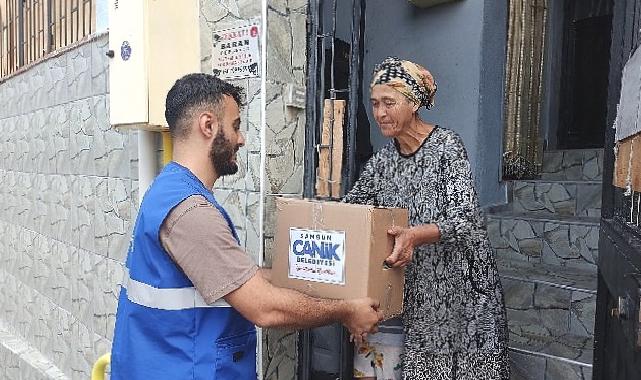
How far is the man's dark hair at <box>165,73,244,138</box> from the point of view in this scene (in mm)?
1870

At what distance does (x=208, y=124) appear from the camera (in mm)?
1880

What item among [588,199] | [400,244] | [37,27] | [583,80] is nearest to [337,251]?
[400,244]

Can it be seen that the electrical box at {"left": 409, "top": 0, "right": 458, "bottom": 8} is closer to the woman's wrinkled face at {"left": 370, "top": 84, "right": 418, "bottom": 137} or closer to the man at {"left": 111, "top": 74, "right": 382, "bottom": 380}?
the woman's wrinkled face at {"left": 370, "top": 84, "right": 418, "bottom": 137}

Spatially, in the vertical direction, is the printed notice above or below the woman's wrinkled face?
above

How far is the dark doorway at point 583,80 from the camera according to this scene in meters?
6.28

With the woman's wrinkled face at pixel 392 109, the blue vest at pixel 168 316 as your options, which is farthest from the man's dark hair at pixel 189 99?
the woman's wrinkled face at pixel 392 109

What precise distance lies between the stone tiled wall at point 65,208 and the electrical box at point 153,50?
0.85 m

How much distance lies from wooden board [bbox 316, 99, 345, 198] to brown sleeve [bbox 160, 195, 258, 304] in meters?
1.16

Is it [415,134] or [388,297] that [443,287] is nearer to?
[388,297]

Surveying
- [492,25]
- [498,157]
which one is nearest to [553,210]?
[498,157]

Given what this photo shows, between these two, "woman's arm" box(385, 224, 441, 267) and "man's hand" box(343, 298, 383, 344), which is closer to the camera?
"man's hand" box(343, 298, 383, 344)

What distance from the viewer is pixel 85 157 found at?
450cm

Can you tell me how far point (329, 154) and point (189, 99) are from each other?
1.06 m

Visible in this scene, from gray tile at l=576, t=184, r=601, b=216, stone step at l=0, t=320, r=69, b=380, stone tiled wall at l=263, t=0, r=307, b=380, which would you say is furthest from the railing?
gray tile at l=576, t=184, r=601, b=216
